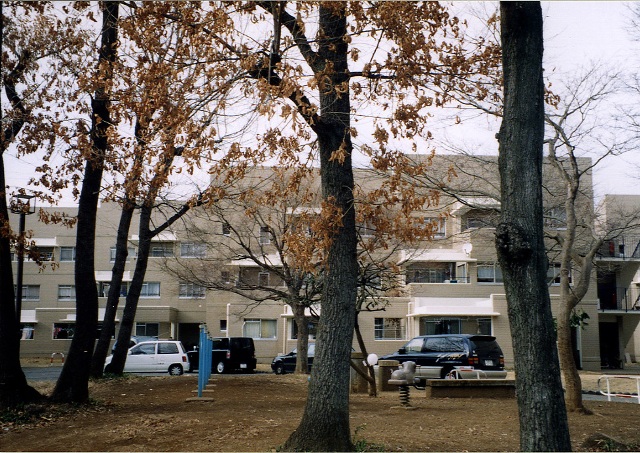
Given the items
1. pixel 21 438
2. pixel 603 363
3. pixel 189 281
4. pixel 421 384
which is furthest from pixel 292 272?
pixel 603 363

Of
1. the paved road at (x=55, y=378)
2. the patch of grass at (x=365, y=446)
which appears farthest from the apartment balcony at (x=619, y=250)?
the patch of grass at (x=365, y=446)

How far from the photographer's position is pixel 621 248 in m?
41.4

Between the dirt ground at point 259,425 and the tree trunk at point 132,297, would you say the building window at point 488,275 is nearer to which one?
the tree trunk at point 132,297

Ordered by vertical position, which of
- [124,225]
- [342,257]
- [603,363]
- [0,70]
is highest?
[0,70]

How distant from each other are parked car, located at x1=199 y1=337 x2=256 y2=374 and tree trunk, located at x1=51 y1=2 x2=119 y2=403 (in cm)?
1948

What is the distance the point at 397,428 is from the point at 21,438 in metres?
5.46

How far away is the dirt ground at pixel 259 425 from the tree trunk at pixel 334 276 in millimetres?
754

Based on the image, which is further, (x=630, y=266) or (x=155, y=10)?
(x=630, y=266)

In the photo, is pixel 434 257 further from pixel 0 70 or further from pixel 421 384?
pixel 0 70

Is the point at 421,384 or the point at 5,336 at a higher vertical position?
the point at 5,336

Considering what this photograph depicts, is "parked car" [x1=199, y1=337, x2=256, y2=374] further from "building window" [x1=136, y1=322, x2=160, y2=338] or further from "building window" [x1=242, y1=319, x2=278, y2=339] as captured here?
"building window" [x1=136, y1=322, x2=160, y2=338]

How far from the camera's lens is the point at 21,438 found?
988 cm

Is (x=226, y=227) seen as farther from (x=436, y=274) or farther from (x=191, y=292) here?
(x=191, y=292)

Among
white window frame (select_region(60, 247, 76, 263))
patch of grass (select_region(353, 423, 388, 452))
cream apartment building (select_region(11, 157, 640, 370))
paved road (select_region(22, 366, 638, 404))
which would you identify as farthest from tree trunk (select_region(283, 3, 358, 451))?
white window frame (select_region(60, 247, 76, 263))
